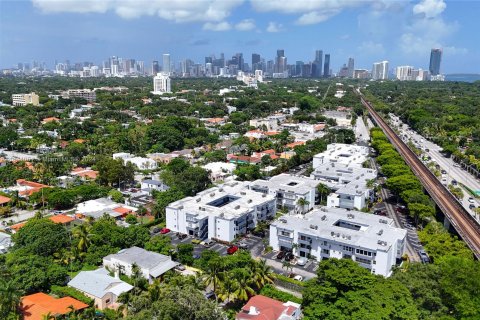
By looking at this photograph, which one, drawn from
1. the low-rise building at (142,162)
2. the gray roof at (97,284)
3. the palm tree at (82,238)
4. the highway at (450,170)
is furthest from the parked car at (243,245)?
the low-rise building at (142,162)

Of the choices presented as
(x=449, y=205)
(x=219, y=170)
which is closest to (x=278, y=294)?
(x=449, y=205)

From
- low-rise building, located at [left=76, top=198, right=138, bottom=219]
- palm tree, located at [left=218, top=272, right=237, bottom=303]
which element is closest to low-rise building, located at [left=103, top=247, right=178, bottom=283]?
palm tree, located at [left=218, top=272, right=237, bottom=303]

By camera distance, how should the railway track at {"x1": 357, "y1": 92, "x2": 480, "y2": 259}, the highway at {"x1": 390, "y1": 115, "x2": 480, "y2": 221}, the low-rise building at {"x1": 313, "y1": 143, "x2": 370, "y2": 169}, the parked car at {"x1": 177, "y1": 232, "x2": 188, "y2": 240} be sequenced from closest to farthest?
the railway track at {"x1": 357, "y1": 92, "x2": 480, "y2": 259} → the parked car at {"x1": 177, "y1": 232, "x2": 188, "y2": 240} → the highway at {"x1": 390, "y1": 115, "x2": 480, "y2": 221} → the low-rise building at {"x1": 313, "y1": 143, "x2": 370, "y2": 169}

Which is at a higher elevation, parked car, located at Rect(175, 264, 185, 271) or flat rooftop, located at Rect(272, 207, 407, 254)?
flat rooftop, located at Rect(272, 207, 407, 254)

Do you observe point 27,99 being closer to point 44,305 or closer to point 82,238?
point 82,238

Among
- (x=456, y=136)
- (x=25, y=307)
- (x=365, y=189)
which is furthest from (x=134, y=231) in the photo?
(x=456, y=136)

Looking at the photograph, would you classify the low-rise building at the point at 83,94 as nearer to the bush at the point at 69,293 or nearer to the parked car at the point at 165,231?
the parked car at the point at 165,231

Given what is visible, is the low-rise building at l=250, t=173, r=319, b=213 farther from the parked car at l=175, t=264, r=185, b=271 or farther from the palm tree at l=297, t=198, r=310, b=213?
the parked car at l=175, t=264, r=185, b=271

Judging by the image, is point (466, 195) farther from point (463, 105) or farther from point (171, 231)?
point (463, 105)
